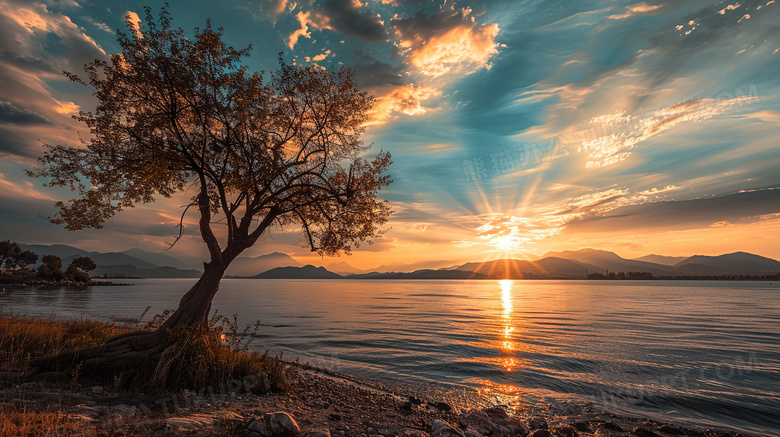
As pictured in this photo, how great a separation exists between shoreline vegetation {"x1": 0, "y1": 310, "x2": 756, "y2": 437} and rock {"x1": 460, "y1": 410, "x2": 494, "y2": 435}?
40 mm

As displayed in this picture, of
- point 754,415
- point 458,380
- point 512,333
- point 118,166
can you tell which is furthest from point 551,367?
point 118,166

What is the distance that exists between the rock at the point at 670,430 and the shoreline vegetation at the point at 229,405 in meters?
0.06

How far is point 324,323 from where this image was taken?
42.6m

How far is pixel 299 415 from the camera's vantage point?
1025 cm

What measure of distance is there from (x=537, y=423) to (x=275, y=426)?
32.8ft

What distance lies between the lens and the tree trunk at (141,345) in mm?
12211

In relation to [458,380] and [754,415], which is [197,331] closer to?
[458,380]

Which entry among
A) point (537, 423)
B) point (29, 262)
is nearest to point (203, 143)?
point (537, 423)

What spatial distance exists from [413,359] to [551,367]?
9.32 m

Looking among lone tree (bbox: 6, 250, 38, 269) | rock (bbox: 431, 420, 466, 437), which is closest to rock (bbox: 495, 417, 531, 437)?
rock (bbox: 431, 420, 466, 437)

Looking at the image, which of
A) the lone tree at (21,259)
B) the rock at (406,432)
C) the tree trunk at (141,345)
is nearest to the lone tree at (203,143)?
the tree trunk at (141,345)

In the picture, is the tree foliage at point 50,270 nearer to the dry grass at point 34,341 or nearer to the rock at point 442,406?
the dry grass at point 34,341

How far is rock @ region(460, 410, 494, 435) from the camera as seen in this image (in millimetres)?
10745

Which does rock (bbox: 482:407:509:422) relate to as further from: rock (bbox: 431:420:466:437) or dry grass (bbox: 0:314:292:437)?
dry grass (bbox: 0:314:292:437)
